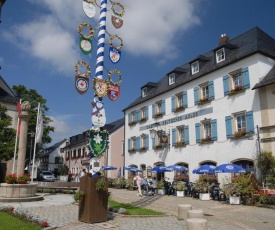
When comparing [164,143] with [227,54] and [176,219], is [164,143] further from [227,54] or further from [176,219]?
[176,219]

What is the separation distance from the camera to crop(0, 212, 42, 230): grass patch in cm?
806

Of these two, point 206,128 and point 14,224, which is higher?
point 206,128

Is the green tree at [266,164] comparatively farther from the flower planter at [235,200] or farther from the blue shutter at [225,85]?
the blue shutter at [225,85]

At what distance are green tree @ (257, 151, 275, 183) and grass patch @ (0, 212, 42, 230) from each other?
551 inches

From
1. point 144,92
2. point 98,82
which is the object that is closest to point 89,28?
point 98,82

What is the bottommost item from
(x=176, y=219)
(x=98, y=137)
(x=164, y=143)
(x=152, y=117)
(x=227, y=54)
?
(x=176, y=219)

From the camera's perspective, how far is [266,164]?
17.8 metres

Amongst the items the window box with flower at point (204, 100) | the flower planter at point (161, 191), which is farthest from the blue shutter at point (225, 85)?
the flower planter at point (161, 191)

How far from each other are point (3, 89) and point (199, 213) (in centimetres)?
3146

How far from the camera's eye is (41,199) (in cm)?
1606

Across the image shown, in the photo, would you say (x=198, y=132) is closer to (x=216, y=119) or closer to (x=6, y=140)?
(x=216, y=119)

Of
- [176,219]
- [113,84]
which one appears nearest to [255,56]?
[113,84]

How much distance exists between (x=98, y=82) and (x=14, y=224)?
5.40 metres

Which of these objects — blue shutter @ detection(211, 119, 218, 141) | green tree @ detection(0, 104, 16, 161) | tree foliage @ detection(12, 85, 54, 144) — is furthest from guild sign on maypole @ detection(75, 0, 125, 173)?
tree foliage @ detection(12, 85, 54, 144)
